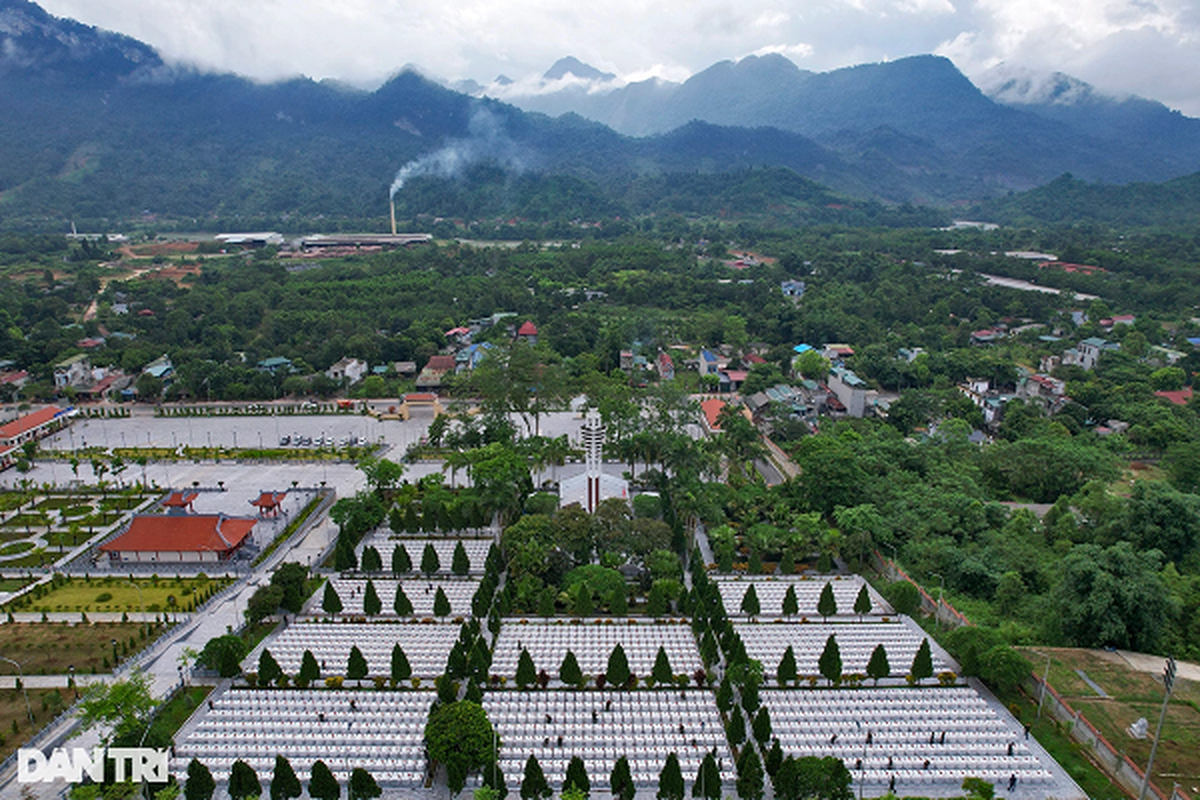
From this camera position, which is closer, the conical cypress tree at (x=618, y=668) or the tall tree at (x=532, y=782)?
the tall tree at (x=532, y=782)

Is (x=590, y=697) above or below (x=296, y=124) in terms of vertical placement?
below

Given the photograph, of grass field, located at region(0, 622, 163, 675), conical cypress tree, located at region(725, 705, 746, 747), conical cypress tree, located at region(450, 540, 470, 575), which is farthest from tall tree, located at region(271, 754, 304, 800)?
conical cypress tree, located at region(450, 540, 470, 575)

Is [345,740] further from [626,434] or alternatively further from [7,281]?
[7,281]

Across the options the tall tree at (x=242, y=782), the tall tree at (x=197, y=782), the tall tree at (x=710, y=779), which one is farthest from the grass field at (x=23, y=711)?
the tall tree at (x=710, y=779)

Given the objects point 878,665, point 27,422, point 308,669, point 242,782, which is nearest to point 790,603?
point 878,665

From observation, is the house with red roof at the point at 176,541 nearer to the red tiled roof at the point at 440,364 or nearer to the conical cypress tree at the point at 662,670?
the conical cypress tree at the point at 662,670

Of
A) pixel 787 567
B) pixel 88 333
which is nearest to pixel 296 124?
pixel 88 333

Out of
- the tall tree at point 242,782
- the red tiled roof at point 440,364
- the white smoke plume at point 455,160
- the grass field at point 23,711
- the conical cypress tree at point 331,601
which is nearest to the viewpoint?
the tall tree at point 242,782

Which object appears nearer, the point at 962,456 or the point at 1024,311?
the point at 962,456
